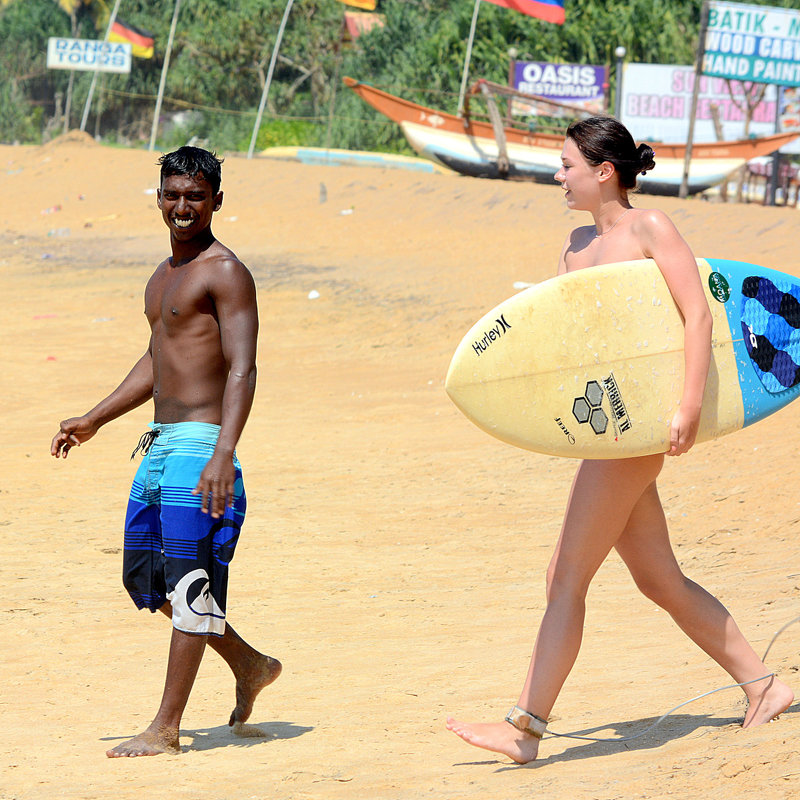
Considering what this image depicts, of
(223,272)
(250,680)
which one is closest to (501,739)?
(250,680)

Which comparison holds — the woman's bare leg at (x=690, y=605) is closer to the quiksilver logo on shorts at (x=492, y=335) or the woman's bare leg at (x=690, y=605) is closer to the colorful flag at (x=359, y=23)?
the quiksilver logo on shorts at (x=492, y=335)

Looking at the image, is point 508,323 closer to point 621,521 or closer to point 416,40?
point 621,521

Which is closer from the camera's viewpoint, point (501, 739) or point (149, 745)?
point (501, 739)

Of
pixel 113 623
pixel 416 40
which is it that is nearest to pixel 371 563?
pixel 113 623

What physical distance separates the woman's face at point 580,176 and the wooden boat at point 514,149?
17684 mm

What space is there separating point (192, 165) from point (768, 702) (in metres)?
2.23

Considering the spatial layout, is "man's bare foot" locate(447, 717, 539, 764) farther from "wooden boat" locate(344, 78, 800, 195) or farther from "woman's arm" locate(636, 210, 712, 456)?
"wooden boat" locate(344, 78, 800, 195)

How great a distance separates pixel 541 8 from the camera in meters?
23.7

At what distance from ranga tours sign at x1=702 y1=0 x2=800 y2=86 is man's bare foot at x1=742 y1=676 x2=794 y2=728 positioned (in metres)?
16.2

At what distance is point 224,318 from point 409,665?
1635mm

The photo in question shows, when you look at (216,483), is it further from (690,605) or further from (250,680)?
(690,605)

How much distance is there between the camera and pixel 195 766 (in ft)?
11.4

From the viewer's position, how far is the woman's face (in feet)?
11.0

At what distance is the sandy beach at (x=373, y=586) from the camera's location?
334 cm
